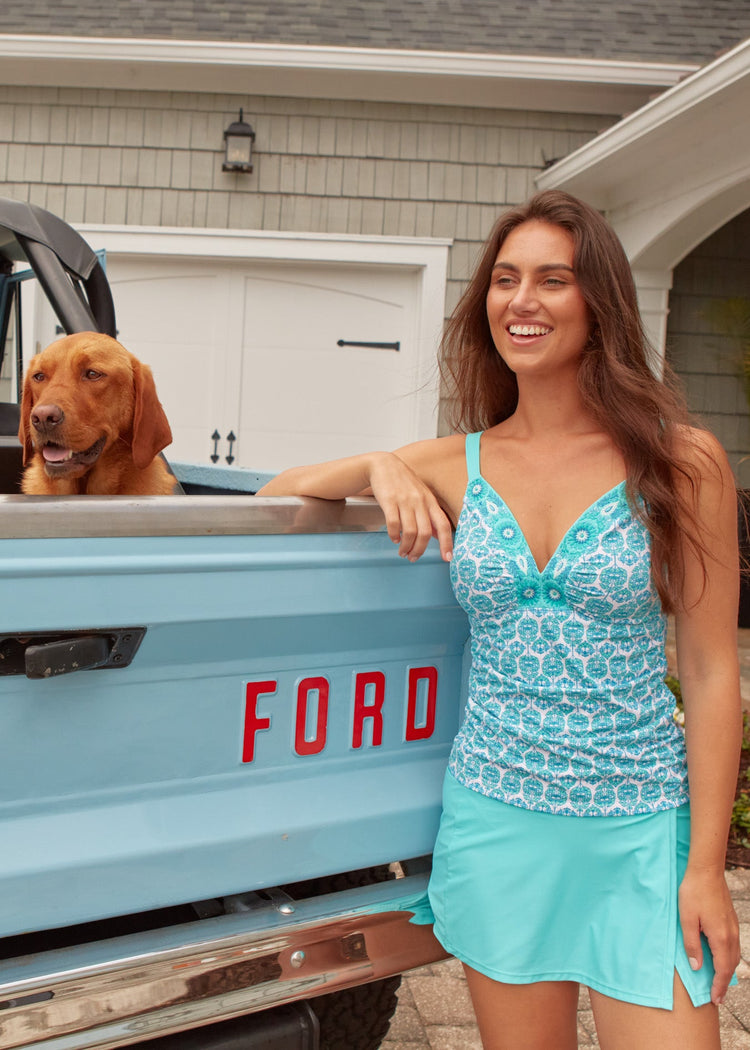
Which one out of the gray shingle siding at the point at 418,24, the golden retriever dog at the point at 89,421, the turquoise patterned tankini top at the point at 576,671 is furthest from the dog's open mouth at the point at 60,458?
the gray shingle siding at the point at 418,24

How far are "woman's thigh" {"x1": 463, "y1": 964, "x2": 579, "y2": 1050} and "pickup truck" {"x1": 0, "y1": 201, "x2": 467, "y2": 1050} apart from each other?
14cm

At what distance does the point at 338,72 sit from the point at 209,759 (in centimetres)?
694

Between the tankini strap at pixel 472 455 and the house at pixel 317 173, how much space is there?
5479mm

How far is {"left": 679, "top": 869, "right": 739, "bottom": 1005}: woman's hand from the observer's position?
5.17 feet

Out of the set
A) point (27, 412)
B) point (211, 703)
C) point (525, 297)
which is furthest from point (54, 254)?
point (211, 703)

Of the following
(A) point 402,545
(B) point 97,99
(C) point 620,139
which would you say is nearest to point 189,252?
(B) point 97,99

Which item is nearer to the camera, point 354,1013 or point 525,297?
point 525,297

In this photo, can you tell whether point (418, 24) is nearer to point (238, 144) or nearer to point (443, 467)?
point (238, 144)

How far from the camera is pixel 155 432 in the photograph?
7.67 feet

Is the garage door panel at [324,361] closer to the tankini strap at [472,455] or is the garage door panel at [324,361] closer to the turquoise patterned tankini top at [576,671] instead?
the tankini strap at [472,455]

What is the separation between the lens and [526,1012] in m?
1.67

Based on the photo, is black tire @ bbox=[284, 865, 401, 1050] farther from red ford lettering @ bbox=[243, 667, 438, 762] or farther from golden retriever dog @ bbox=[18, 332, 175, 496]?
golden retriever dog @ bbox=[18, 332, 175, 496]

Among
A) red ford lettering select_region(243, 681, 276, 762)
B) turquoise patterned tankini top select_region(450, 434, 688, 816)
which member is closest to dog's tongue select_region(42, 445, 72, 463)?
red ford lettering select_region(243, 681, 276, 762)

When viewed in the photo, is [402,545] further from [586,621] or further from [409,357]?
[409,357]
